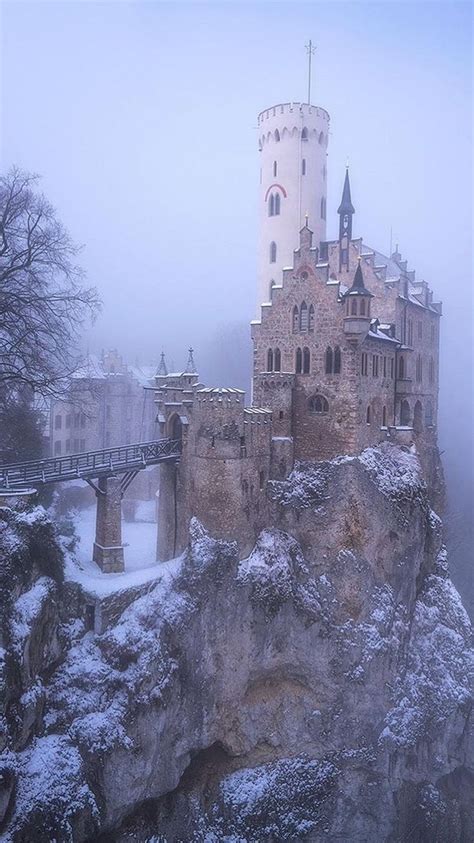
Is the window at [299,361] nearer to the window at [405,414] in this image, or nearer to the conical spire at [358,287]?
the conical spire at [358,287]

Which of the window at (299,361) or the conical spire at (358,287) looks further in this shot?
the window at (299,361)

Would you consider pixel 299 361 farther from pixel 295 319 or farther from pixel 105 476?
pixel 105 476

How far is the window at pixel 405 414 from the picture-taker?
124 feet

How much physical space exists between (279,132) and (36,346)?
21.4 m

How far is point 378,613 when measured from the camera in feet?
101

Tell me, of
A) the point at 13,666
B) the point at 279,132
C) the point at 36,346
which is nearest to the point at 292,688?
the point at 13,666

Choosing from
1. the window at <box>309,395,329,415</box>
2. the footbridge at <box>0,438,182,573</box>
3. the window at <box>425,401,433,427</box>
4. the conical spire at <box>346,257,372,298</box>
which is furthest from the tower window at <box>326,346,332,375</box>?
the window at <box>425,401,433,427</box>

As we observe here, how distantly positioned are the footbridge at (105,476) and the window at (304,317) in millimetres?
9624

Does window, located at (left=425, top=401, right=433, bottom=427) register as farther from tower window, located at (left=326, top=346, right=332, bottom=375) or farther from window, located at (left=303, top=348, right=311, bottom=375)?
window, located at (left=303, top=348, right=311, bottom=375)

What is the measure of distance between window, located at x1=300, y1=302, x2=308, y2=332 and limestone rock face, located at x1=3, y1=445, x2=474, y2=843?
7022 mm

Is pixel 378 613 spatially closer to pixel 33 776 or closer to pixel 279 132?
pixel 33 776

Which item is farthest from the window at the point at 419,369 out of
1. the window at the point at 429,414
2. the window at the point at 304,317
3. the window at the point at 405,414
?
the window at the point at 304,317

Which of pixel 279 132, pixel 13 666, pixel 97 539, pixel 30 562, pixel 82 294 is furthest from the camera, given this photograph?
pixel 279 132

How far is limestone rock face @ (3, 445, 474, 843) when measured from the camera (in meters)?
25.7
